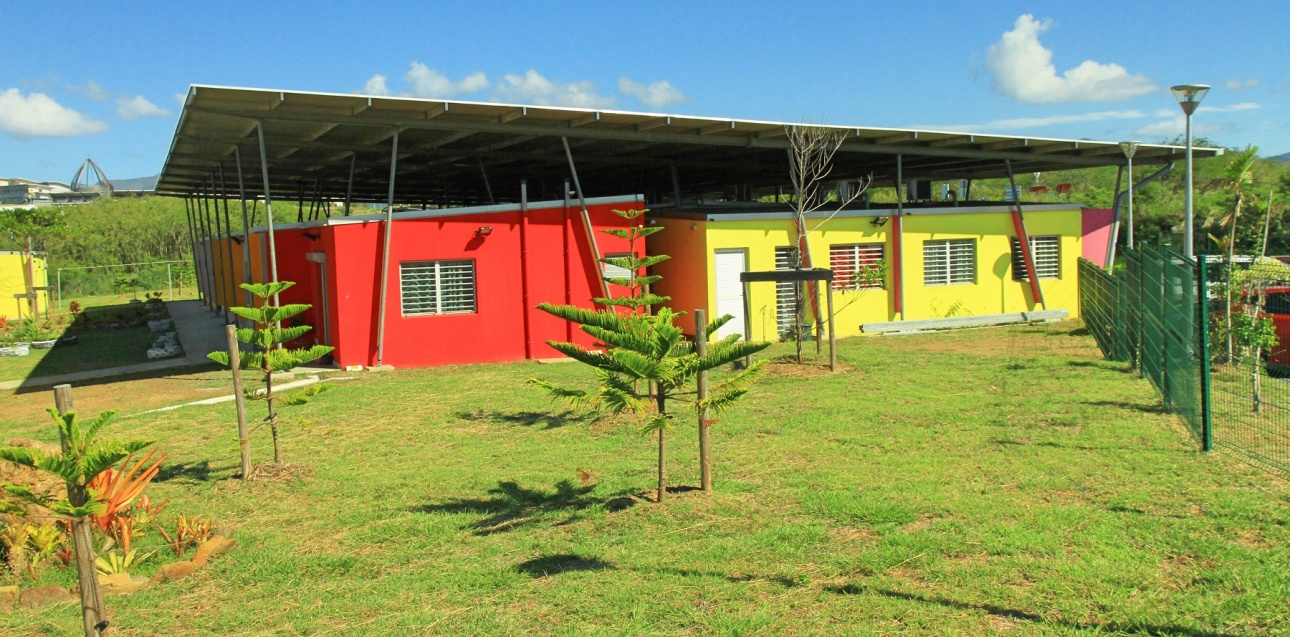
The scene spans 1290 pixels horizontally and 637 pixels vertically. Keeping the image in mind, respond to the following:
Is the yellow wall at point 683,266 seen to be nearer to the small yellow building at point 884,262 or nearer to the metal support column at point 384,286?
the small yellow building at point 884,262

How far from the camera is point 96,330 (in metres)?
27.2

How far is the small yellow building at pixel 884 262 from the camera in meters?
19.4

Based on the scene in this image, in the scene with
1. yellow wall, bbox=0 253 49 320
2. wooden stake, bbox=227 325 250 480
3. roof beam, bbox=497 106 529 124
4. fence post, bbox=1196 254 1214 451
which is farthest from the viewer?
yellow wall, bbox=0 253 49 320

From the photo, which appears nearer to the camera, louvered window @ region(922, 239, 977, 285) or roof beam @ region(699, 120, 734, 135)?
roof beam @ region(699, 120, 734, 135)

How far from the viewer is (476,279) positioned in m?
17.3

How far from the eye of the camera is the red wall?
16562 mm

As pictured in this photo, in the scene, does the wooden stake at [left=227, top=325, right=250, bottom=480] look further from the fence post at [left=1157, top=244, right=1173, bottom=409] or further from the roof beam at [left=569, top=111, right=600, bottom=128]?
the roof beam at [left=569, top=111, right=600, bottom=128]

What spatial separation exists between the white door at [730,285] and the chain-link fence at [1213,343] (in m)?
7.03

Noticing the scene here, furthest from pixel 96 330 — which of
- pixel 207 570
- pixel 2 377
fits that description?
pixel 207 570

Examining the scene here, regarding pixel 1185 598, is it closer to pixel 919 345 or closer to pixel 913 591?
pixel 913 591

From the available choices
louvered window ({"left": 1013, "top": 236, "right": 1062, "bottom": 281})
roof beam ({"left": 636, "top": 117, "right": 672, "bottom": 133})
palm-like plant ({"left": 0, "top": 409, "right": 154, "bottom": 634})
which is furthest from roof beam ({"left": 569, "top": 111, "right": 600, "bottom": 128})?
palm-like plant ({"left": 0, "top": 409, "right": 154, "bottom": 634})

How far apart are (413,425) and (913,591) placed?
24.1 feet

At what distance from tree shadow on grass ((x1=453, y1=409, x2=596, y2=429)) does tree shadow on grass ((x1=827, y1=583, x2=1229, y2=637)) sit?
5996 millimetres

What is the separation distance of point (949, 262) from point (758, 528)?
1605 cm
